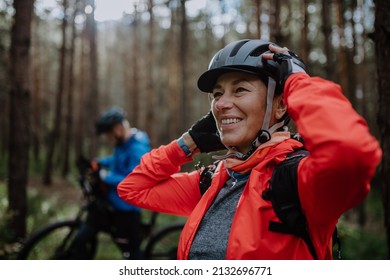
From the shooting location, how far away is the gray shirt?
1644 mm

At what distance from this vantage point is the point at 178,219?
9531 mm

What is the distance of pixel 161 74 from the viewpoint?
2750 centimetres

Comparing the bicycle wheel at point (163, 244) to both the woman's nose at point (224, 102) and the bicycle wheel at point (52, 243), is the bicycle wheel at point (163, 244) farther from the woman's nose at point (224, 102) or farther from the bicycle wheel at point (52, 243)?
the woman's nose at point (224, 102)

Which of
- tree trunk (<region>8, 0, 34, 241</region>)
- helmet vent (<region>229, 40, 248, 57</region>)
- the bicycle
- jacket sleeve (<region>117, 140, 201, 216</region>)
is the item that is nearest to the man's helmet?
helmet vent (<region>229, 40, 248, 57</region>)

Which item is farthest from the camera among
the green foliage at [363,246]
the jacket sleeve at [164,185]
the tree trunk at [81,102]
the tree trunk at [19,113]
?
the tree trunk at [81,102]

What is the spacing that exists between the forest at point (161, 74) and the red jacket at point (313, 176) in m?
1.88

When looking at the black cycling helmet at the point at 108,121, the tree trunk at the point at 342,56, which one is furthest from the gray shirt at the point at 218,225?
the tree trunk at the point at 342,56

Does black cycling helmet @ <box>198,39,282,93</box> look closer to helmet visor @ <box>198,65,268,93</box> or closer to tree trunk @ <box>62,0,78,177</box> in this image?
helmet visor @ <box>198,65,268,93</box>

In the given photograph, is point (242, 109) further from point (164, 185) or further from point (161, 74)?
point (161, 74)

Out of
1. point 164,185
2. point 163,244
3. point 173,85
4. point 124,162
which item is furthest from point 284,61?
point 173,85

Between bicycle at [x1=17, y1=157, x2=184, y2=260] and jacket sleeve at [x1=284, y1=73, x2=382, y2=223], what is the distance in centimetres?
395

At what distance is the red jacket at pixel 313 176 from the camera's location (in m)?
1.18
